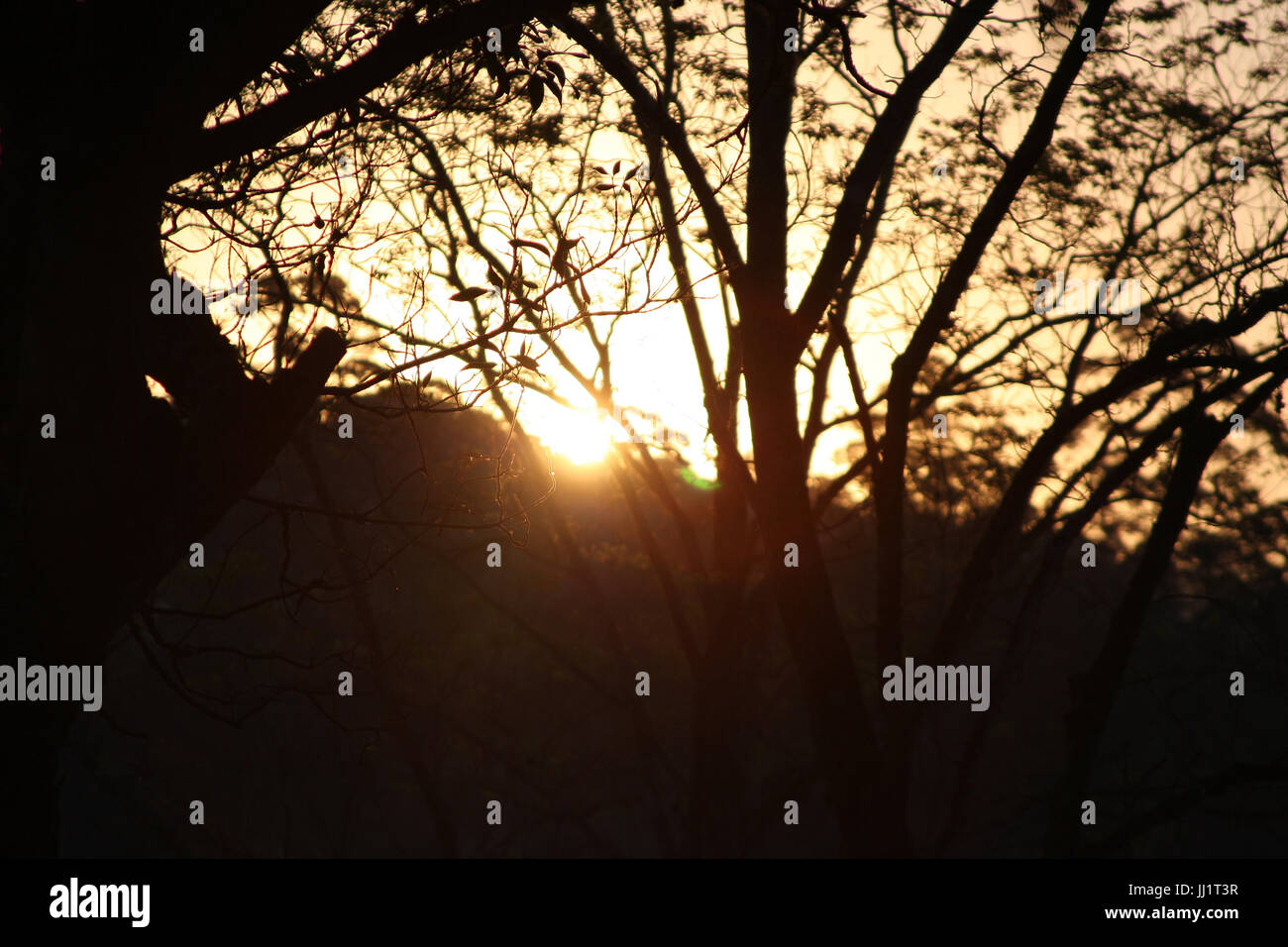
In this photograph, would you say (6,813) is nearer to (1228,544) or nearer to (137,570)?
(137,570)

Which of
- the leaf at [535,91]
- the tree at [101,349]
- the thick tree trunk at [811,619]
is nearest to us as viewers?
the tree at [101,349]

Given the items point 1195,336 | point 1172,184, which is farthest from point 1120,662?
point 1172,184

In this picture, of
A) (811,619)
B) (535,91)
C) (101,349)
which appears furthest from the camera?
(811,619)

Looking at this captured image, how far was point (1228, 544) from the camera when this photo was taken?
1577 cm

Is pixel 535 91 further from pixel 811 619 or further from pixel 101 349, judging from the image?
pixel 811 619

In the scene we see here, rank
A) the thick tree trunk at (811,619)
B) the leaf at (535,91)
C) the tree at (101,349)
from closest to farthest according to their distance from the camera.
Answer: the tree at (101,349) → the leaf at (535,91) → the thick tree trunk at (811,619)

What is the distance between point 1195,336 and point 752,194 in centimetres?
310

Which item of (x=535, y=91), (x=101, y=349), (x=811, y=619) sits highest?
(x=535, y=91)

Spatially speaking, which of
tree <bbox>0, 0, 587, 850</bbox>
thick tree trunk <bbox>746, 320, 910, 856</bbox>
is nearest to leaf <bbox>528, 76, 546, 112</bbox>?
tree <bbox>0, 0, 587, 850</bbox>

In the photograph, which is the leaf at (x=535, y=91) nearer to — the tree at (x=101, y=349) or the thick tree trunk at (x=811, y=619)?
the tree at (x=101, y=349)

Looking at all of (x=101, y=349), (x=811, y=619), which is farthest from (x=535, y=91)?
(x=811, y=619)

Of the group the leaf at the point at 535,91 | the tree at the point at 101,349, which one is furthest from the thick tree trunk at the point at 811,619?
the tree at the point at 101,349
